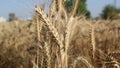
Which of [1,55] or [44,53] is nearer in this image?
[44,53]

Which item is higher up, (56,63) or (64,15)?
(64,15)

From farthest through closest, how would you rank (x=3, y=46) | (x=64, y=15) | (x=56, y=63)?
(x=3, y=46)
(x=64, y=15)
(x=56, y=63)

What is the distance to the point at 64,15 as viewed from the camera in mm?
2092

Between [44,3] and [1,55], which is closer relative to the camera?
[44,3]

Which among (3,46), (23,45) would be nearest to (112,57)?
(3,46)

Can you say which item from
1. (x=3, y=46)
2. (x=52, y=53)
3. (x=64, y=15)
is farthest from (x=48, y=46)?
(x=3, y=46)

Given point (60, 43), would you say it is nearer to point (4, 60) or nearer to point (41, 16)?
point (41, 16)

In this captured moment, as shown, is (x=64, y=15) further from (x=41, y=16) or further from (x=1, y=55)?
(x=1, y=55)

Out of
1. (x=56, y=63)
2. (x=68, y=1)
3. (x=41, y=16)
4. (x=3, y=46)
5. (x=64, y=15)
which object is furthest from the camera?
(x=3, y=46)

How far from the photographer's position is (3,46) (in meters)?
5.20

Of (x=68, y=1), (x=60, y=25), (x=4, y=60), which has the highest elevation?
(x=68, y=1)

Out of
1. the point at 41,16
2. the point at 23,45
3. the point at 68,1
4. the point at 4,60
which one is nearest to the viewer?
the point at 41,16

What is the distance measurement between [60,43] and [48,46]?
9.1 inches

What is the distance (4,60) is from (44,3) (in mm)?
2686
